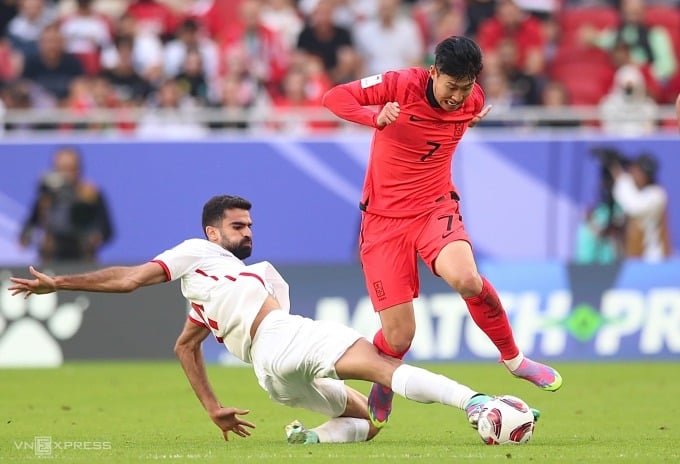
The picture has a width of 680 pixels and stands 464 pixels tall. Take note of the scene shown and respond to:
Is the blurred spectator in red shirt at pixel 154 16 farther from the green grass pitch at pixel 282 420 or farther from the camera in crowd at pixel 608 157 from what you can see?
the camera in crowd at pixel 608 157

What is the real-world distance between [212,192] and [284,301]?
9.33 meters

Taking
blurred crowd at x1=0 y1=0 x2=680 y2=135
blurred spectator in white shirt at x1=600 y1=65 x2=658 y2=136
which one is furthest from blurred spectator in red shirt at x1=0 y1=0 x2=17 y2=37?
blurred spectator in white shirt at x1=600 y1=65 x2=658 y2=136

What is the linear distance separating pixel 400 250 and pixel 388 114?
121 centimetres

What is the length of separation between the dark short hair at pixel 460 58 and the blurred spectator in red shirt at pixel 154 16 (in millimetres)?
11273

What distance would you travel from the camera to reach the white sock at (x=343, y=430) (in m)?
9.24

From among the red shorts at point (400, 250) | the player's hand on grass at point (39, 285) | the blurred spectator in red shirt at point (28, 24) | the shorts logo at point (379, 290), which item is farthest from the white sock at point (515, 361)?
the blurred spectator in red shirt at point (28, 24)

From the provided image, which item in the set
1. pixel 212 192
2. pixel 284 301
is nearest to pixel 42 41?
pixel 212 192

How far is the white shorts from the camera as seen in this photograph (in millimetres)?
8672

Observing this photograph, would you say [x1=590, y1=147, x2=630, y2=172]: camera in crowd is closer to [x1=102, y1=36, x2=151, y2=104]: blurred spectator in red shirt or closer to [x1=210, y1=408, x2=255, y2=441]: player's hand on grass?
[x1=102, y1=36, x2=151, y2=104]: blurred spectator in red shirt

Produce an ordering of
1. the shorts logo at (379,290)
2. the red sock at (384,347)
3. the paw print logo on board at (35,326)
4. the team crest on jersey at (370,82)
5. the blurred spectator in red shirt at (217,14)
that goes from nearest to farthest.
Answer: the red sock at (384,347), the team crest on jersey at (370,82), the shorts logo at (379,290), the paw print logo on board at (35,326), the blurred spectator in red shirt at (217,14)

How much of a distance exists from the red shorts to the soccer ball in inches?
65.2

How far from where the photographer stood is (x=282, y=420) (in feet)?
36.7

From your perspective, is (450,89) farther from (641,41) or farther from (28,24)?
(28,24)

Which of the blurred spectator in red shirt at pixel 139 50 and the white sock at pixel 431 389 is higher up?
the blurred spectator in red shirt at pixel 139 50
